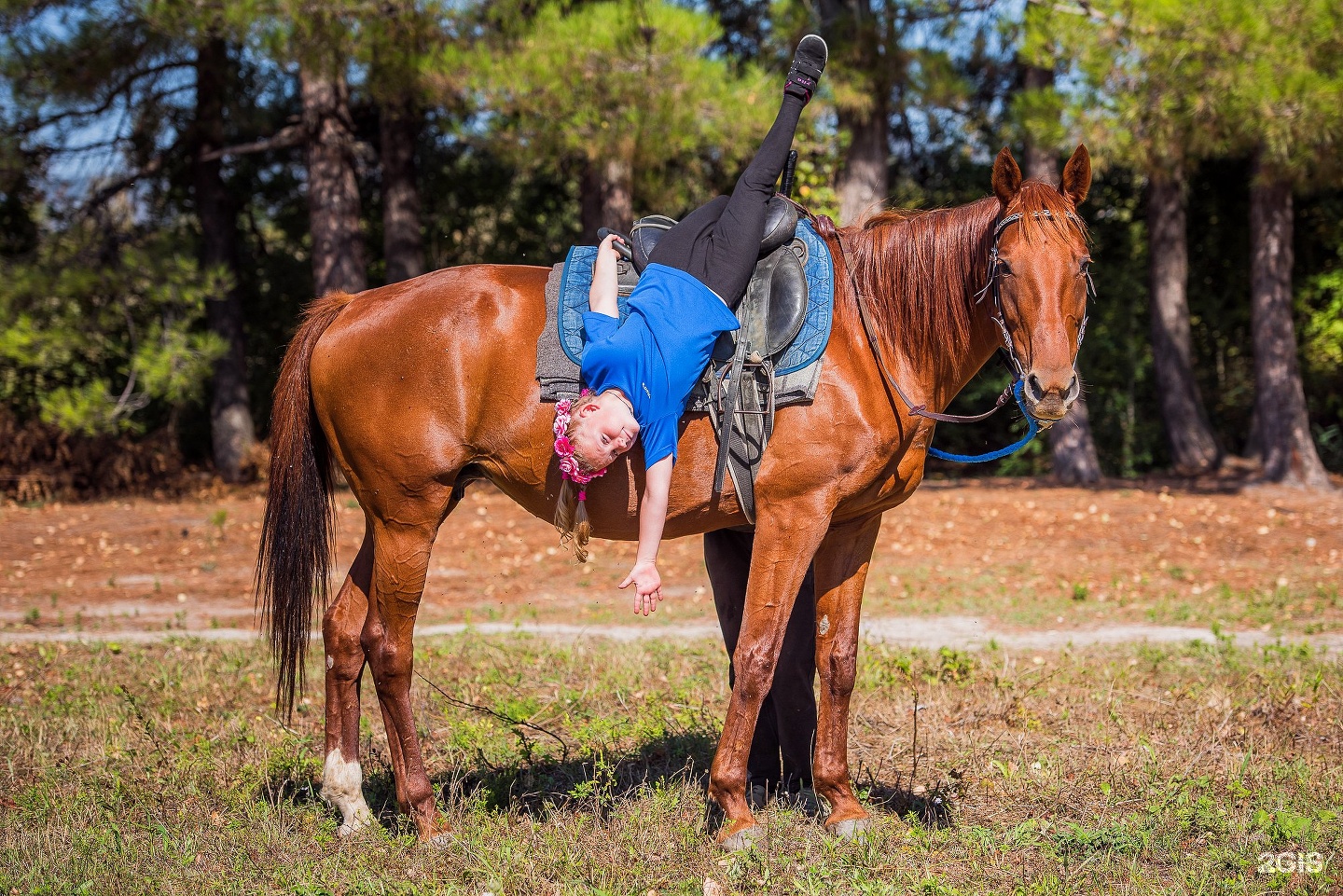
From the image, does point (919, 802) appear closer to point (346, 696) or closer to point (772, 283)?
point (772, 283)

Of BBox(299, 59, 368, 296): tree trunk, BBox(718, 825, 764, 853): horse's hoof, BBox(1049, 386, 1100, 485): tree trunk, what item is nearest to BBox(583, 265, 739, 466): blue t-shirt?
BBox(718, 825, 764, 853): horse's hoof

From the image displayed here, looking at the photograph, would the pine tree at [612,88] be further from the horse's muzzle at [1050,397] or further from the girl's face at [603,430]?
the horse's muzzle at [1050,397]

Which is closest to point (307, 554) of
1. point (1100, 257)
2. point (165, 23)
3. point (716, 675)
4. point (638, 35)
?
point (716, 675)

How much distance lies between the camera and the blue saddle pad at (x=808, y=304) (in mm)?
3969

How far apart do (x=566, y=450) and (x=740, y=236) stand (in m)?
1.06

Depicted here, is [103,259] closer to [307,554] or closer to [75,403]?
[75,403]

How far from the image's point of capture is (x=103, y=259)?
1367 cm

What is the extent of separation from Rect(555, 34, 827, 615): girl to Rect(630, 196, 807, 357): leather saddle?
0.28ft

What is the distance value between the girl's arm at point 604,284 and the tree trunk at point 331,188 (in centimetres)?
997

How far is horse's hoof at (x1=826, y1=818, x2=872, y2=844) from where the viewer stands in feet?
13.2

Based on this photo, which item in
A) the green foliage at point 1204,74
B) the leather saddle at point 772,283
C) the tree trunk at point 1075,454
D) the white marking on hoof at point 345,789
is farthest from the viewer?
the tree trunk at point 1075,454

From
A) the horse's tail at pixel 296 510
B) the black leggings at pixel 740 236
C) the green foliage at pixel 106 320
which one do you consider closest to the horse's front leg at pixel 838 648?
the black leggings at pixel 740 236

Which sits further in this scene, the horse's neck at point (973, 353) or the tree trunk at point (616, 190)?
the tree trunk at point (616, 190)

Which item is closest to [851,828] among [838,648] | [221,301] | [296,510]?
[838,648]
